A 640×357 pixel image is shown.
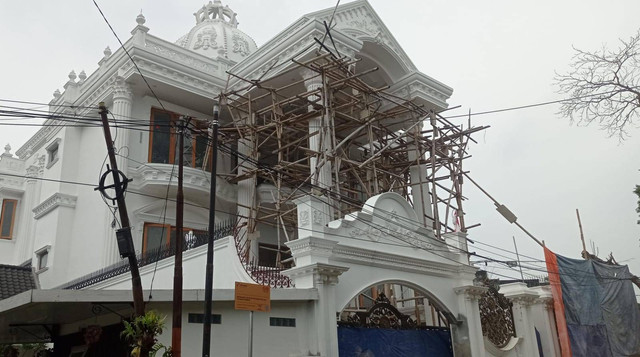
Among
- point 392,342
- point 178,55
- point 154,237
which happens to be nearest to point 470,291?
point 392,342

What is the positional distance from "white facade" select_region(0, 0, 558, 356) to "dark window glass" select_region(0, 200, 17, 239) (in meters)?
0.19

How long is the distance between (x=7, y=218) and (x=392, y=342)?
20390 millimetres

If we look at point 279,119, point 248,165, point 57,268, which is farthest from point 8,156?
point 279,119

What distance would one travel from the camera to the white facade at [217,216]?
1065cm

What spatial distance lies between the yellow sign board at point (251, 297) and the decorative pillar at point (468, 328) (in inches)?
263

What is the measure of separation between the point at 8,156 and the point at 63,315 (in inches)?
793

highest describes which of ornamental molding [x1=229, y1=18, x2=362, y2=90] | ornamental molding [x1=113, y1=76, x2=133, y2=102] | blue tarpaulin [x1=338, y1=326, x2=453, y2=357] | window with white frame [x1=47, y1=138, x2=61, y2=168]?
ornamental molding [x1=229, y1=18, x2=362, y2=90]

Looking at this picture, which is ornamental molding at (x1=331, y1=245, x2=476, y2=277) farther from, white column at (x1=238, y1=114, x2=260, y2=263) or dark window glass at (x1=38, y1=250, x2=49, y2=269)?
dark window glass at (x1=38, y1=250, x2=49, y2=269)

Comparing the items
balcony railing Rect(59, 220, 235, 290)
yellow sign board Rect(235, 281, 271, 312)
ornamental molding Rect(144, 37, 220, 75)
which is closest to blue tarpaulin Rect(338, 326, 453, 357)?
yellow sign board Rect(235, 281, 271, 312)

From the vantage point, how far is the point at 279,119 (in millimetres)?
17578

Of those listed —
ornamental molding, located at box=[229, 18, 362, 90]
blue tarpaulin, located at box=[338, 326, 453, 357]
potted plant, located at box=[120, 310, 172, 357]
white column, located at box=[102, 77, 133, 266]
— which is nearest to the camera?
potted plant, located at box=[120, 310, 172, 357]

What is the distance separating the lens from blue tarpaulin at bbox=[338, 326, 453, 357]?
11211 millimetres

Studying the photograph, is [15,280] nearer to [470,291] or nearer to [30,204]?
[30,204]

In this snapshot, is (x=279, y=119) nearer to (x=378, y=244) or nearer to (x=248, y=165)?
(x=248, y=165)
